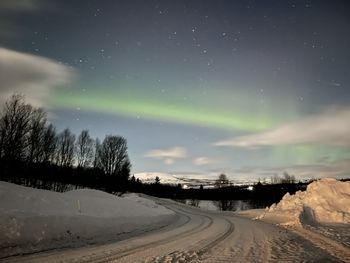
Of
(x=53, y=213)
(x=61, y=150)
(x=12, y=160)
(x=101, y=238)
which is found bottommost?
(x=101, y=238)

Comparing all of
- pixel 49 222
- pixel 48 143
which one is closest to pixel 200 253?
pixel 49 222

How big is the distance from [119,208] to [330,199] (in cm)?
1901

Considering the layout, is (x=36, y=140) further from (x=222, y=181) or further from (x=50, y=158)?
(x=222, y=181)

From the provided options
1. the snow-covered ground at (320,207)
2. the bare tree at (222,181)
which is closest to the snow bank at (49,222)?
the snow-covered ground at (320,207)

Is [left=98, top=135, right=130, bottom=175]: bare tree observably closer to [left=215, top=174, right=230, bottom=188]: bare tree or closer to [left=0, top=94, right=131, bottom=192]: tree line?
[left=0, top=94, right=131, bottom=192]: tree line

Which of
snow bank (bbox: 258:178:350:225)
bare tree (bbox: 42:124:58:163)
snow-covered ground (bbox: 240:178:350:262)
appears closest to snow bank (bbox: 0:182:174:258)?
snow-covered ground (bbox: 240:178:350:262)

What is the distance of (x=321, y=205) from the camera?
3067cm

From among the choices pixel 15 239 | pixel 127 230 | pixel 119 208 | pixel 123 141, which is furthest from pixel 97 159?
pixel 15 239

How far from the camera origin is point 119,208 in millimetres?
24844

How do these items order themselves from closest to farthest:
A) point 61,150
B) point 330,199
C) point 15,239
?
1. point 15,239
2. point 330,199
3. point 61,150

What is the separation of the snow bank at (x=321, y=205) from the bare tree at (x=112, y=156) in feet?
146

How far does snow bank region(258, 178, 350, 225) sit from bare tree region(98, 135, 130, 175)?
4456cm

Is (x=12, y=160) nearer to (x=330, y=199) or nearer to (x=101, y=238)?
(x=101, y=238)

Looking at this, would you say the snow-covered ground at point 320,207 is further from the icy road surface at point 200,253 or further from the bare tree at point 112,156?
the bare tree at point 112,156
